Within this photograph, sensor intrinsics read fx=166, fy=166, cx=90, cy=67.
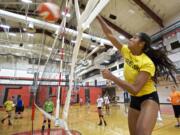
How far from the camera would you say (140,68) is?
73.4 inches

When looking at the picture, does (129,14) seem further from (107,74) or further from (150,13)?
(107,74)

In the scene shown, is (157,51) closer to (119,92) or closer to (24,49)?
(24,49)

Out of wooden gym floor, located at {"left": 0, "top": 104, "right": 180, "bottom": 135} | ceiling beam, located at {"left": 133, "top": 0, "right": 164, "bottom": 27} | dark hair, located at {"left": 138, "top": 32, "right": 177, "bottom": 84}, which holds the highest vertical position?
ceiling beam, located at {"left": 133, "top": 0, "right": 164, "bottom": 27}

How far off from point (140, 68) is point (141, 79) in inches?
6.1

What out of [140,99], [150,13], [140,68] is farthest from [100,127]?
[150,13]

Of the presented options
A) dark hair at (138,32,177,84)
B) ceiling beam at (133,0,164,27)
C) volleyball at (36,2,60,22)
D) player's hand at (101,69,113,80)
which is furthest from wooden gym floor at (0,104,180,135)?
ceiling beam at (133,0,164,27)

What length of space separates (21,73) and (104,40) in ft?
52.7

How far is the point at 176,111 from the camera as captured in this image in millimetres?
6980

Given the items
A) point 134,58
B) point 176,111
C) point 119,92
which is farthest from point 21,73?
point 134,58

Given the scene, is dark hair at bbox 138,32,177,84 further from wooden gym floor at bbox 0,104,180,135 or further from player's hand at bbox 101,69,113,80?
wooden gym floor at bbox 0,104,180,135

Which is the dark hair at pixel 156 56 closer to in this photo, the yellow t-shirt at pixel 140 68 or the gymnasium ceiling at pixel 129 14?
the yellow t-shirt at pixel 140 68

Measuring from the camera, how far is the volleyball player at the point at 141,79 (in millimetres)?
1720

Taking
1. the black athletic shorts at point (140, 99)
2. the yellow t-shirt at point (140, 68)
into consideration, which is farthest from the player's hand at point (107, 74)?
the black athletic shorts at point (140, 99)

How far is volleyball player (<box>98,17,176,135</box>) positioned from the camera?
172 centimetres
